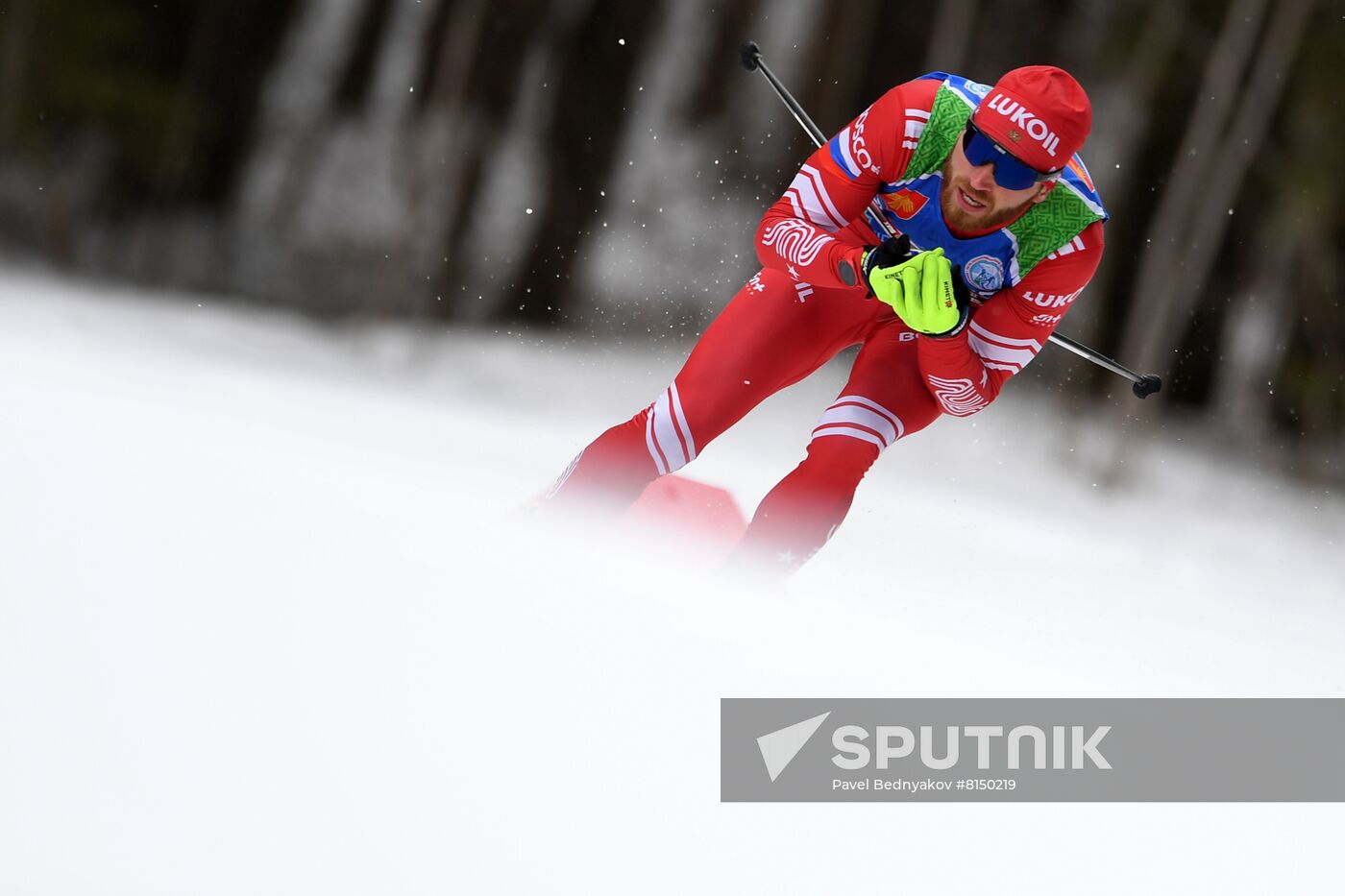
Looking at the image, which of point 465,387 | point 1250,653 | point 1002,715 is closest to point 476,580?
point 1002,715

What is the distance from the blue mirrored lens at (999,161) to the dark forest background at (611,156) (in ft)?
19.6

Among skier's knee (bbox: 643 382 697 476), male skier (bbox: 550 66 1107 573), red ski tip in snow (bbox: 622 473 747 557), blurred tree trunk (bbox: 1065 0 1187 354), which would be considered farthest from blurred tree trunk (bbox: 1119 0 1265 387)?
skier's knee (bbox: 643 382 697 476)

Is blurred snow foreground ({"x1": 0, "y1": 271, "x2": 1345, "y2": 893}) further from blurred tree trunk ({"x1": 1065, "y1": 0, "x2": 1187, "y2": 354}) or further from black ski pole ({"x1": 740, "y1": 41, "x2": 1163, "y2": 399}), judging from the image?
blurred tree trunk ({"x1": 1065, "y1": 0, "x2": 1187, "y2": 354})

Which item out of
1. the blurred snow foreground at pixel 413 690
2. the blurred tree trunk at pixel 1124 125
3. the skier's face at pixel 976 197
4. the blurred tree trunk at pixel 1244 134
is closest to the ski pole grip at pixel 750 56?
the skier's face at pixel 976 197

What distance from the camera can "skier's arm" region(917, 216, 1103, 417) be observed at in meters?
2.79

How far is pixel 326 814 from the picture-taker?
1608 millimetres

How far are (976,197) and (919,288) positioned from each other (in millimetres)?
253

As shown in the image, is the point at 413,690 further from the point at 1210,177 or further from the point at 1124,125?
the point at 1124,125

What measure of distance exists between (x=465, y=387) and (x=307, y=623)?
5.82m

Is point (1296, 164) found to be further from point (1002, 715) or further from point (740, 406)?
point (1002, 715)

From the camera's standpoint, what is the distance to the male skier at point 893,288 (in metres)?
2.59

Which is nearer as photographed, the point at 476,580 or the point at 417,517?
the point at 476,580

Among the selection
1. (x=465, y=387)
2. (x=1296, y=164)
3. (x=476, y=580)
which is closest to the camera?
(x=476, y=580)

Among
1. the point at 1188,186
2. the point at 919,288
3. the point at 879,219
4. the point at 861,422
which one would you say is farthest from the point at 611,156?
the point at 919,288
